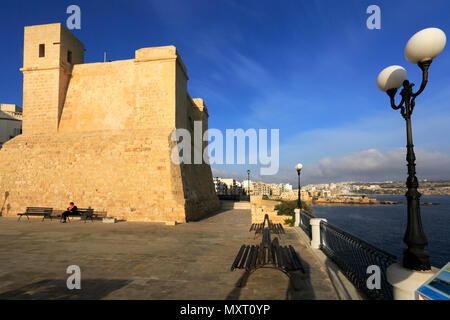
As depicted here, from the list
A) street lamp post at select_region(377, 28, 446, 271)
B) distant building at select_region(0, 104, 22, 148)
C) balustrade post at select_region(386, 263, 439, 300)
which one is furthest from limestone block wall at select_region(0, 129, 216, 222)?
distant building at select_region(0, 104, 22, 148)

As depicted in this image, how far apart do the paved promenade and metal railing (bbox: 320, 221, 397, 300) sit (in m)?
0.44

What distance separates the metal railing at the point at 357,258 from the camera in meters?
3.27

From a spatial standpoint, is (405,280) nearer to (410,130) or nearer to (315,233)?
(410,130)

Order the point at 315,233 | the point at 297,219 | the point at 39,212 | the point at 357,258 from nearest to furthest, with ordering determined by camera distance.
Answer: the point at 357,258, the point at 315,233, the point at 297,219, the point at 39,212

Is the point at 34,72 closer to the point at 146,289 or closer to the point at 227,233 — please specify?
the point at 227,233

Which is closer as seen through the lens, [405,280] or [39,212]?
[405,280]

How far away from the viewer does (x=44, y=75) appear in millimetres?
14945

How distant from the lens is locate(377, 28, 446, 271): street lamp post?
2.93m

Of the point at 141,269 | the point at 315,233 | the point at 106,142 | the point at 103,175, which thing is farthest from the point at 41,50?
the point at 315,233

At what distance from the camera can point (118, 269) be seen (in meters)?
4.88

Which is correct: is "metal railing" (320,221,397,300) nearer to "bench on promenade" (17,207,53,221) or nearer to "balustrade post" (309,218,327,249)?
"balustrade post" (309,218,327,249)

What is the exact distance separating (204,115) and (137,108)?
1168 centimetres

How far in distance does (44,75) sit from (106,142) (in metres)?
6.49

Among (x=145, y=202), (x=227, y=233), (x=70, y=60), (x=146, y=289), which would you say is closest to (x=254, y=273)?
(x=146, y=289)
